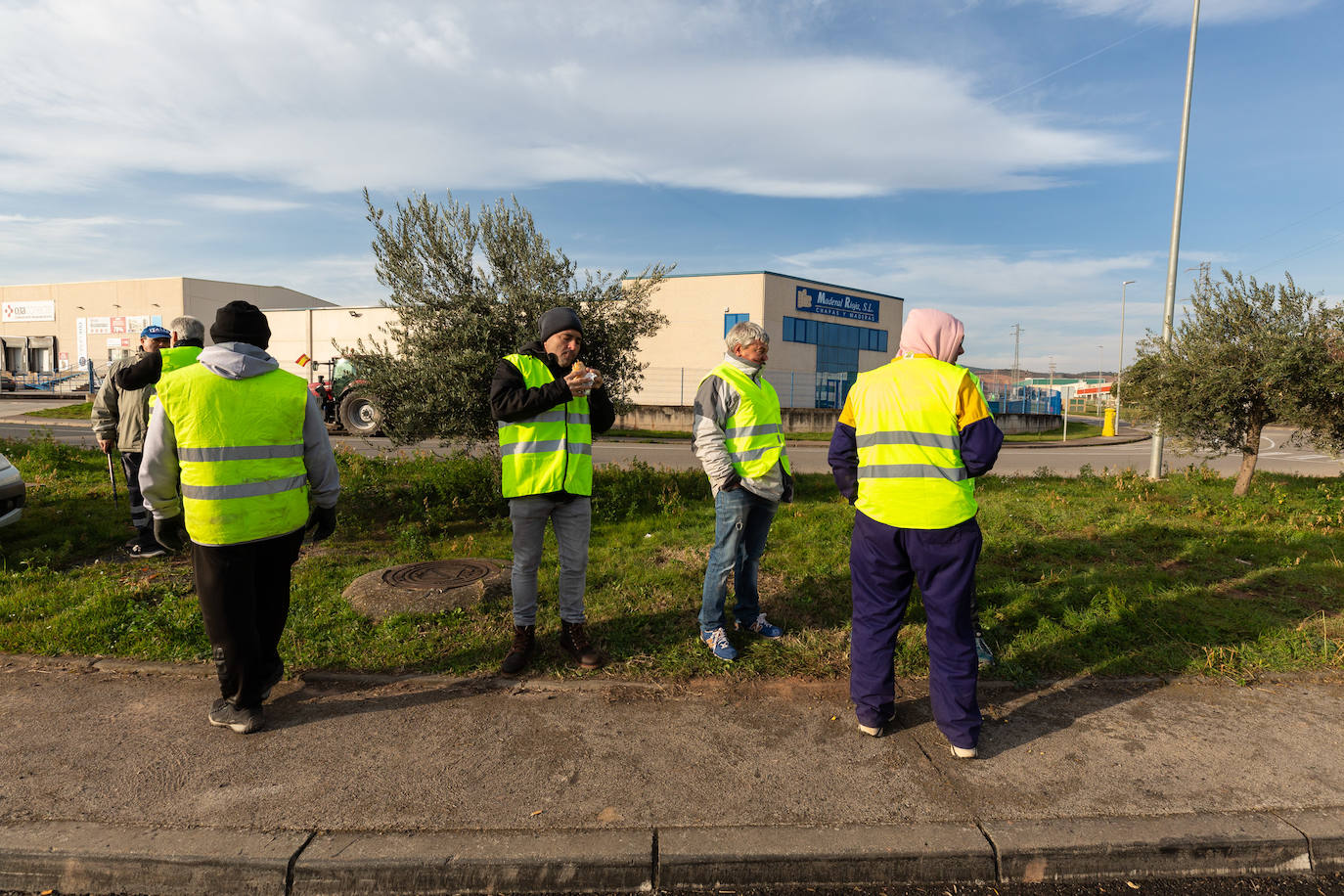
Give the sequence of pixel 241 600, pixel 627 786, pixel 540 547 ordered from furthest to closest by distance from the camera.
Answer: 1. pixel 540 547
2. pixel 241 600
3. pixel 627 786

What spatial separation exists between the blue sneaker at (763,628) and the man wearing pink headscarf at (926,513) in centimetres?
103

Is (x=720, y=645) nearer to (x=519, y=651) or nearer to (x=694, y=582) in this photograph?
(x=519, y=651)

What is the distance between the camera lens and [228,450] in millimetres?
3123

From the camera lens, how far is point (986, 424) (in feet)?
10.3

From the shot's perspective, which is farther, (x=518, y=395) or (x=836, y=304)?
(x=836, y=304)

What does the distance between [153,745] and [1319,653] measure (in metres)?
5.82

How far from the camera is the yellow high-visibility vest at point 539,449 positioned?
149 inches

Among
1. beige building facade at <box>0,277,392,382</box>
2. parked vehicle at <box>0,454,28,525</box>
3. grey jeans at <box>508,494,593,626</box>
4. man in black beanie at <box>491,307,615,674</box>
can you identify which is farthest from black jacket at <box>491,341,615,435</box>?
beige building facade at <box>0,277,392,382</box>

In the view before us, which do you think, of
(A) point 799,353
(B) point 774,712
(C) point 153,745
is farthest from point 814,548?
(A) point 799,353

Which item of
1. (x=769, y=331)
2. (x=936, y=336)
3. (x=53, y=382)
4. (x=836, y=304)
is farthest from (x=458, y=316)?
(x=53, y=382)

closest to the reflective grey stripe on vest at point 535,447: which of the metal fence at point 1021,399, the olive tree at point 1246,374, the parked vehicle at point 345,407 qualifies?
the olive tree at point 1246,374

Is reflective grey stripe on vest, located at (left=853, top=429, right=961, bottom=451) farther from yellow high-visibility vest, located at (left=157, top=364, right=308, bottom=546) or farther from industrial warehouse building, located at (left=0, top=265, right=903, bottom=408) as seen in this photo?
industrial warehouse building, located at (left=0, top=265, right=903, bottom=408)

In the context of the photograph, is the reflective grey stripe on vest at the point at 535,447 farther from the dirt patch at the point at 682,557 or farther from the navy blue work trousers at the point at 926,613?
the dirt patch at the point at 682,557

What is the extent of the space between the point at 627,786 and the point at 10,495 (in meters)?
5.84
